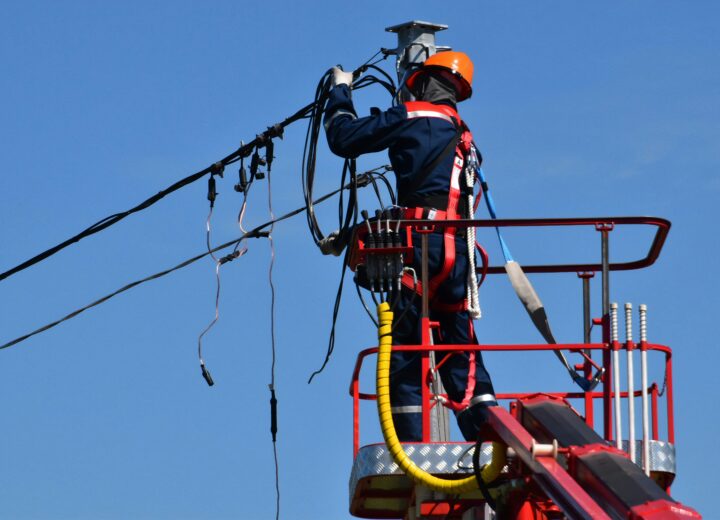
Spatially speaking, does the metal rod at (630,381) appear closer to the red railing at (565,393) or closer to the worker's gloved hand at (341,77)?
the red railing at (565,393)

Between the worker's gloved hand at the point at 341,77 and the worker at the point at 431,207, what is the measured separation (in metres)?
0.14

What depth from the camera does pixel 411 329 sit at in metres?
11.1

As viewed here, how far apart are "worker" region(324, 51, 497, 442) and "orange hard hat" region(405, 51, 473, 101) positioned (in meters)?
0.01

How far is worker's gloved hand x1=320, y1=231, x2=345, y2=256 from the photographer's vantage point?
12200 mm

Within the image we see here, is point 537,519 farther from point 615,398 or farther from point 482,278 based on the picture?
point 482,278

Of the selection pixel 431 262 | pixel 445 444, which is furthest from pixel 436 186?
pixel 445 444

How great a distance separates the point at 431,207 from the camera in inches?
444

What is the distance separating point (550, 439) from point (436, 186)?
2.70 meters

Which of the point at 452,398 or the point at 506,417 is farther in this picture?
the point at 452,398

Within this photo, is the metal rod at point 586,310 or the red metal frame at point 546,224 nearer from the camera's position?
the red metal frame at point 546,224

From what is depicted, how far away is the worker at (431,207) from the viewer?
10836mm

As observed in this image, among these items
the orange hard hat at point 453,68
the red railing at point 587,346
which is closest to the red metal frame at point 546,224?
the red railing at point 587,346

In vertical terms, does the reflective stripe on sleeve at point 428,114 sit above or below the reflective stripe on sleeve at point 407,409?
above

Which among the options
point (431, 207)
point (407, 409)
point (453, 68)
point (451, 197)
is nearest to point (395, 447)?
point (407, 409)
